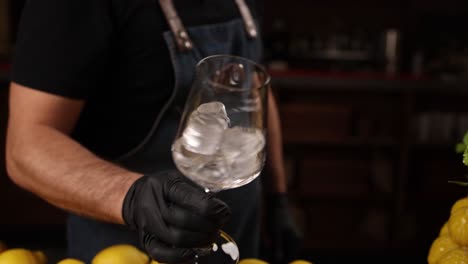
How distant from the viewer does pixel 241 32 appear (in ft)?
4.62

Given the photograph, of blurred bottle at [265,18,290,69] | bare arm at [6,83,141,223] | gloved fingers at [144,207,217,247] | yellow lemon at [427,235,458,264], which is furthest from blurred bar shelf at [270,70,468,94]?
gloved fingers at [144,207,217,247]

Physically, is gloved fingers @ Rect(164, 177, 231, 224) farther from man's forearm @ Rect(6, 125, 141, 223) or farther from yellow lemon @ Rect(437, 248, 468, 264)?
yellow lemon @ Rect(437, 248, 468, 264)

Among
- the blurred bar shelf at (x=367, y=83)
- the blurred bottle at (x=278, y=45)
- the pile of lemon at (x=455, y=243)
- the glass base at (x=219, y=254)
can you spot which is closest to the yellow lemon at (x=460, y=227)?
the pile of lemon at (x=455, y=243)

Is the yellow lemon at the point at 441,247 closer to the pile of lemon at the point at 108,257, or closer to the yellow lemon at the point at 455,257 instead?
the yellow lemon at the point at 455,257

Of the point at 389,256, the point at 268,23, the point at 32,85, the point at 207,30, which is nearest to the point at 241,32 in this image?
the point at 207,30

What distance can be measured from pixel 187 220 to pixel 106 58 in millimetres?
513

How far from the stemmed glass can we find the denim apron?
461 mm

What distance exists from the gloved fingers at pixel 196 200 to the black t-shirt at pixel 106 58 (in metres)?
0.41

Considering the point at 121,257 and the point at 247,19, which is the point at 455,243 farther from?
the point at 247,19

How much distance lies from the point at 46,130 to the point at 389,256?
8.68ft

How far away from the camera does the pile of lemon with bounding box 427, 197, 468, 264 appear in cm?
82

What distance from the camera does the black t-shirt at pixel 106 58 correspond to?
3.56 ft

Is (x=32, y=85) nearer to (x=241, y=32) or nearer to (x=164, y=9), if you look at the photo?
(x=164, y=9)

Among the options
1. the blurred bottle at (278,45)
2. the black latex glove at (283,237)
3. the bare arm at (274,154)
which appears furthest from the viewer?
the blurred bottle at (278,45)
